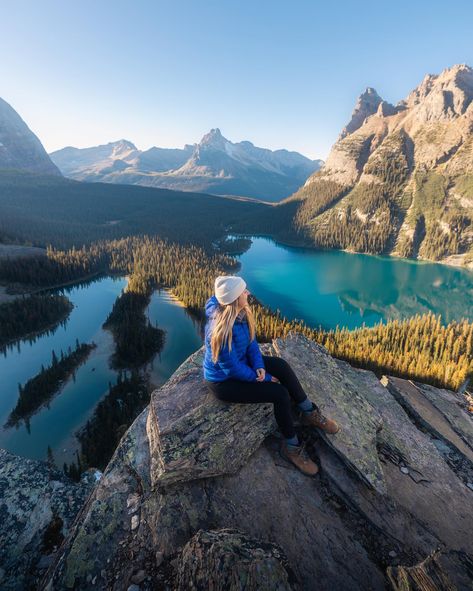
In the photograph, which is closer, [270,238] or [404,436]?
[404,436]

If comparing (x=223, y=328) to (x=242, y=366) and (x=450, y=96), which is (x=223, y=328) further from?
(x=450, y=96)

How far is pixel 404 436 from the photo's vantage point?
9.30m

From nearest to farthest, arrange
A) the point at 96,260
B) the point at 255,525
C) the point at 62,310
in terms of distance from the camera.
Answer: the point at 255,525, the point at 62,310, the point at 96,260

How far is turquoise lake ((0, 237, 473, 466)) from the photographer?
24188 millimetres

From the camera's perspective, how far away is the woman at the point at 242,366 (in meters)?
5.92

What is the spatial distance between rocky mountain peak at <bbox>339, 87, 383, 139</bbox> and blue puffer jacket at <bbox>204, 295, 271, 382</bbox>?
234 m

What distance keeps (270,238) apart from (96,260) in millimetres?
87329

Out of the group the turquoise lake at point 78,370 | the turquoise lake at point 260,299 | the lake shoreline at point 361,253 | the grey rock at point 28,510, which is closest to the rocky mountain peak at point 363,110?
the lake shoreline at point 361,253

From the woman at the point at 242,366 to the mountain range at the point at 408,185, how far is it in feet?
363

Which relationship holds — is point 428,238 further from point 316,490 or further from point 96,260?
point 316,490

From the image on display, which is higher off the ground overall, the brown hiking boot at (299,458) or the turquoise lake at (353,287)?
the brown hiking boot at (299,458)

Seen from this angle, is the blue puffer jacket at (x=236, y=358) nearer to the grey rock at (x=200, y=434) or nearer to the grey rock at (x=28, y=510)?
the grey rock at (x=200, y=434)

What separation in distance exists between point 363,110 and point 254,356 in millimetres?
244262

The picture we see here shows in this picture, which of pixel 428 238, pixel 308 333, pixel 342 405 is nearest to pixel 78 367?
pixel 308 333
